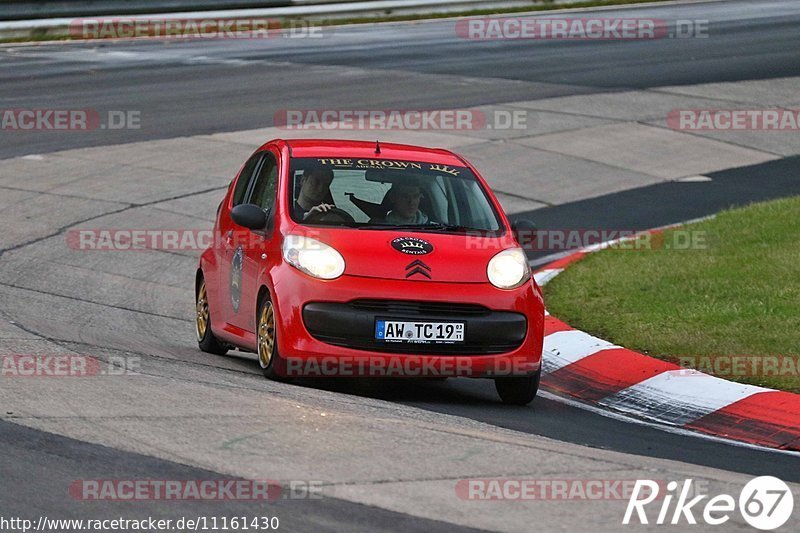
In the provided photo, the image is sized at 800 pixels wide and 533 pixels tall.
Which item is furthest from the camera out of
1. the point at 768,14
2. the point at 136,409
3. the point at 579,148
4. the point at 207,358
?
the point at 768,14

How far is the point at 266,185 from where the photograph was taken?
10.2 m

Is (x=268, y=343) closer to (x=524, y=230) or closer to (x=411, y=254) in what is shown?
(x=411, y=254)

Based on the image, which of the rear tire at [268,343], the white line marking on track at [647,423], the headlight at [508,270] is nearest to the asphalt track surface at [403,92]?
the white line marking on track at [647,423]

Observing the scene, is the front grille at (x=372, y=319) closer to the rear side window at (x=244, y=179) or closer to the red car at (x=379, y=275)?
the red car at (x=379, y=275)

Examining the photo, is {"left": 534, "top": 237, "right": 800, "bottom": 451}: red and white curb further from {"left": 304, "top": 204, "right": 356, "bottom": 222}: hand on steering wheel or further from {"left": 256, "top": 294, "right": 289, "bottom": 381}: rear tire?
{"left": 256, "top": 294, "right": 289, "bottom": 381}: rear tire

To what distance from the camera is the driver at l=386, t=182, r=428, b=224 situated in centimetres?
956

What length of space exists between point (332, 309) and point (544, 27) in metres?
25.4

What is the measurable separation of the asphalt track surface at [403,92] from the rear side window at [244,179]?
4.28ft

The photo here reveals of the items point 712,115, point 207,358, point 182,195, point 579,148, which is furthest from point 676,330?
point 712,115

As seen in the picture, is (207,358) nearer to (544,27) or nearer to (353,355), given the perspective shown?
(353,355)

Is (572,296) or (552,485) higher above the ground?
(552,485)

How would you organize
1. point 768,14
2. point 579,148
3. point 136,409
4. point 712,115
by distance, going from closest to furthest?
point 136,409
point 579,148
point 712,115
point 768,14

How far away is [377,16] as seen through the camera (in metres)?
35.1

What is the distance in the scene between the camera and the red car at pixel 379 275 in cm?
878
